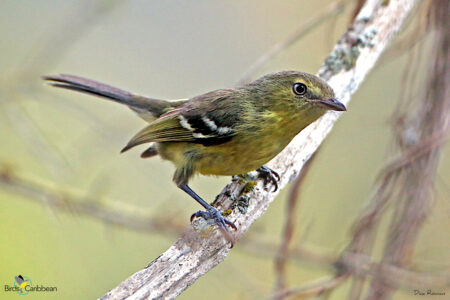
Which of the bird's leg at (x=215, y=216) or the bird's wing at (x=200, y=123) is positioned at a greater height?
the bird's wing at (x=200, y=123)

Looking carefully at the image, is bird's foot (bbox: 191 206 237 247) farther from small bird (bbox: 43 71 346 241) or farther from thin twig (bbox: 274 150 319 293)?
thin twig (bbox: 274 150 319 293)

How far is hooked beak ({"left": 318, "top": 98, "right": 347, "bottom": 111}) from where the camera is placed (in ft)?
10.3

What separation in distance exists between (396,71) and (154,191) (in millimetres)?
Result: 2958

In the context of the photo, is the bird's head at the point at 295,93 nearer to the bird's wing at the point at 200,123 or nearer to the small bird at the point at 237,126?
the small bird at the point at 237,126

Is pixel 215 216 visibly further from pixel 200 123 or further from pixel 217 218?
pixel 200 123

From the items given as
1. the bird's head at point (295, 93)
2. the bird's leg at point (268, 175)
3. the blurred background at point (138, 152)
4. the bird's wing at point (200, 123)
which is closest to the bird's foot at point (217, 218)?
the blurred background at point (138, 152)

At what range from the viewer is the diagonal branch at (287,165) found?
2234mm

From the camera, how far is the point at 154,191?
15.9 ft

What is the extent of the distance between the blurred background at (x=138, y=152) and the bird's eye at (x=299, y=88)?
470mm

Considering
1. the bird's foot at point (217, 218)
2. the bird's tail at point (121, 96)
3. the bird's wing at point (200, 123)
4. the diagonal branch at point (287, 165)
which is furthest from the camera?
the bird's tail at point (121, 96)

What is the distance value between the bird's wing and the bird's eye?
0.39m

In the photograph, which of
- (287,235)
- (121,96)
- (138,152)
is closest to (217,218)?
(287,235)

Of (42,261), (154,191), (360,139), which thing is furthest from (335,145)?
(42,261)

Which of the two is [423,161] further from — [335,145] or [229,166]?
[335,145]
